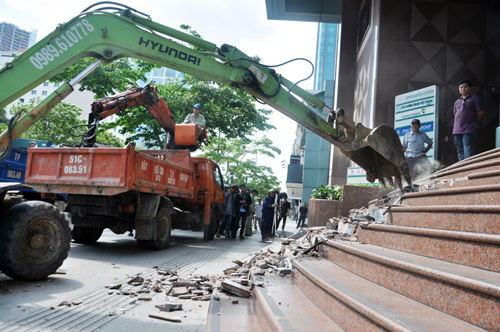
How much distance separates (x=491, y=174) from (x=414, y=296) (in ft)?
7.67

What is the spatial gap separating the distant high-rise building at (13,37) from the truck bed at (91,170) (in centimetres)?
16886

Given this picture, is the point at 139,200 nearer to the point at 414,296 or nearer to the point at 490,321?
the point at 414,296

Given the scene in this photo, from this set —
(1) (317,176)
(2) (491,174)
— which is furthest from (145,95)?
(1) (317,176)

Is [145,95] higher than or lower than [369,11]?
lower

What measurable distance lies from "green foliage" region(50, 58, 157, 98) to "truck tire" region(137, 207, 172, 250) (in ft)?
28.8

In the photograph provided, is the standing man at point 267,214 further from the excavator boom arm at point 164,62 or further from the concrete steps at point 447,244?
the concrete steps at point 447,244

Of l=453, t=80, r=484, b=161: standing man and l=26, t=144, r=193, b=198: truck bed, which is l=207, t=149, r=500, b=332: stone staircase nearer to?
l=453, t=80, r=484, b=161: standing man

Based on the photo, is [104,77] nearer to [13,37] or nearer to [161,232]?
[161,232]

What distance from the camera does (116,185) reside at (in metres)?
6.86

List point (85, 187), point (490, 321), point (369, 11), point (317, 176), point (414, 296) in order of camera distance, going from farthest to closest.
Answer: point (317, 176), point (369, 11), point (85, 187), point (414, 296), point (490, 321)

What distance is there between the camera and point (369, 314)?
2305 millimetres

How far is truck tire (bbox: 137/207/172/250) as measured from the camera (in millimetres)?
8336

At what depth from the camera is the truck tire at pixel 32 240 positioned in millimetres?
4445

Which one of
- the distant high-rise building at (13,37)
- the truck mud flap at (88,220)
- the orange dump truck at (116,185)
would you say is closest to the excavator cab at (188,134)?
the orange dump truck at (116,185)
